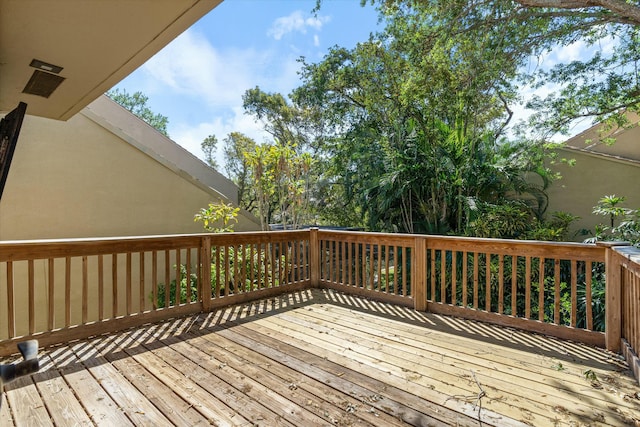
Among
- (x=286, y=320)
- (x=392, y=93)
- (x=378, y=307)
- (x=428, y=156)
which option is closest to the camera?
(x=286, y=320)

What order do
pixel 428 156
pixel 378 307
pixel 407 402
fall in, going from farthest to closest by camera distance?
pixel 428 156 → pixel 378 307 → pixel 407 402

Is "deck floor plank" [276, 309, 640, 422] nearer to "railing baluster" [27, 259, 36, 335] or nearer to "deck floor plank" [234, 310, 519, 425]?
"deck floor plank" [234, 310, 519, 425]

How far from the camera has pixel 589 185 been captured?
5.86 m

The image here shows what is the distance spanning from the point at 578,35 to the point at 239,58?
35.1 ft

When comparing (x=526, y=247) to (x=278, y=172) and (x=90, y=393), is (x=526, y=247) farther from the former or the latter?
(x=278, y=172)

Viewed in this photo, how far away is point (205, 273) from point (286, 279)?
1.30 meters

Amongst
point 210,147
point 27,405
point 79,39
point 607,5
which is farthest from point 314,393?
point 210,147

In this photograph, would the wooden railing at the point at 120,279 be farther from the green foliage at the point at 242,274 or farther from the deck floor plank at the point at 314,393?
the deck floor plank at the point at 314,393

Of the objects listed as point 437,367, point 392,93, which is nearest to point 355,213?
point 392,93

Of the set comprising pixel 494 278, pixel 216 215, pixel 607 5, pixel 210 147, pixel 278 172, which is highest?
pixel 210 147

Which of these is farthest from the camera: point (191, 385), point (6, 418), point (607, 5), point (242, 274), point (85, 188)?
point (85, 188)

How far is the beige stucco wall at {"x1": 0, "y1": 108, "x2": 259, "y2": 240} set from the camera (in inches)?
187

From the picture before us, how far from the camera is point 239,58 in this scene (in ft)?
40.5

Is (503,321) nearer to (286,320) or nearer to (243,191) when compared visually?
(286,320)
